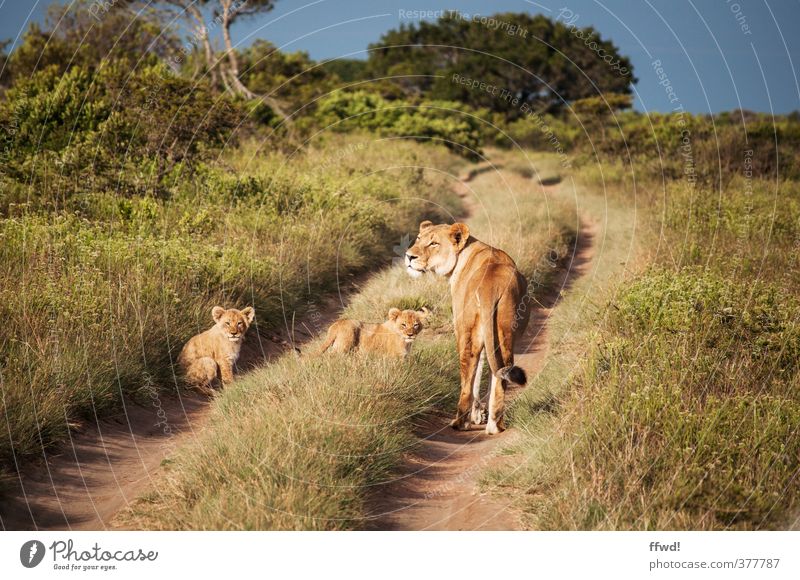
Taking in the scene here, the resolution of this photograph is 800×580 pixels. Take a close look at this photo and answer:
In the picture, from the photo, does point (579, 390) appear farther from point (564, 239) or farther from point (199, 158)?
point (564, 239)

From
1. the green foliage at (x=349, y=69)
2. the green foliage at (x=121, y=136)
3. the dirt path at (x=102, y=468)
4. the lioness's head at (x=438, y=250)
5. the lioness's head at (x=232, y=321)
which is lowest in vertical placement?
the dirt path at (x=102, y=468)

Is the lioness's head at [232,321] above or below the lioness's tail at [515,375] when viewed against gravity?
below

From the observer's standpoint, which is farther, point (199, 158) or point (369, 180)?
point (369, 180)

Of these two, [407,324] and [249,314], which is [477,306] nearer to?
[407,324]

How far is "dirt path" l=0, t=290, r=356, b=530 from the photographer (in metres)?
6.73

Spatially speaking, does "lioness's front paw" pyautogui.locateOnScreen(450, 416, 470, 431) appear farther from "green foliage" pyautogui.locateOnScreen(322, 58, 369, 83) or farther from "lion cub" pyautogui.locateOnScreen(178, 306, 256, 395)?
"green foliage" pyautogui.locateOnScreen(322, 58, 369, 83)

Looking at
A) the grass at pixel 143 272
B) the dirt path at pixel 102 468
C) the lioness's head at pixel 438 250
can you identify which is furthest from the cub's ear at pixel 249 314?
the lioness's head at pixel 438 250

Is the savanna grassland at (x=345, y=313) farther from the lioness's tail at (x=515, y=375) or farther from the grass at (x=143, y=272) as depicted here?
the lioness's tail at (x=515, y=375)

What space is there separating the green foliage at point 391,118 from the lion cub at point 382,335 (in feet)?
60.2

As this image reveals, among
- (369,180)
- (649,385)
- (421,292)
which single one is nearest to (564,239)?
(369,180)

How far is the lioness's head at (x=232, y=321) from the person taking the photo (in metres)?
10.2

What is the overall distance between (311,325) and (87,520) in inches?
252

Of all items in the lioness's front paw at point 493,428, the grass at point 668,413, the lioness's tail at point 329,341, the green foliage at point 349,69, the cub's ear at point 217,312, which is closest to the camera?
the grass at point 668,413

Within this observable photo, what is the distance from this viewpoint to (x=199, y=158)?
15.7m
